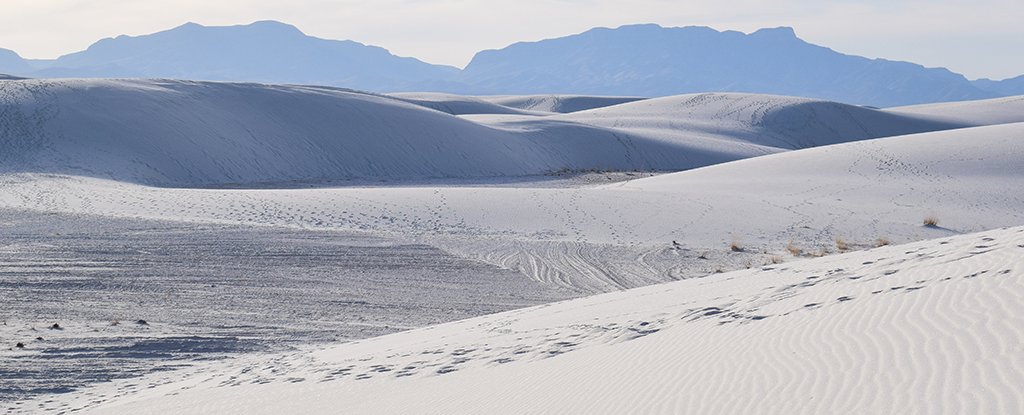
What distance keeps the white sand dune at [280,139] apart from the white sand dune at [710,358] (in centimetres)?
2760

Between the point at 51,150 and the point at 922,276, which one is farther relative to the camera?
the point at 51,150

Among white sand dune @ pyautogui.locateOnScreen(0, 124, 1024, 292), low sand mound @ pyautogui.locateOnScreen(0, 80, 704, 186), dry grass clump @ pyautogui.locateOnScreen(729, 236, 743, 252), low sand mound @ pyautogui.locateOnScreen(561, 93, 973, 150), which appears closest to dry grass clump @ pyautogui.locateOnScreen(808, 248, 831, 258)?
white sand dune @ pyautogui.locateOnScreen(0, 124, 1024, 292)

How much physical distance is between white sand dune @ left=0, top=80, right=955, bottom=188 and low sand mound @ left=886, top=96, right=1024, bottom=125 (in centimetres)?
2170

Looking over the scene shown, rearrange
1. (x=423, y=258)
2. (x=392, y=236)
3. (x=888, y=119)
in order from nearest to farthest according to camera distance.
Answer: (x=423, y=258) < (x=392, y=236) < (x=888, y=119)

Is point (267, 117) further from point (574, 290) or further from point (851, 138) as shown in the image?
point (851, 138)

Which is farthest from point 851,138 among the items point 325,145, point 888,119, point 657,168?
point 325,145

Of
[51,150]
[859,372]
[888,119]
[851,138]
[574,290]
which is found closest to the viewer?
[859,372]

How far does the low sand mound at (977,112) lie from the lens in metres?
81.6

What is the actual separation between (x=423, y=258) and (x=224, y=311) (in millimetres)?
5186

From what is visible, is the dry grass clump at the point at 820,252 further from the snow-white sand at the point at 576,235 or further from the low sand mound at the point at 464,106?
the low sand mound at the point at 464,106

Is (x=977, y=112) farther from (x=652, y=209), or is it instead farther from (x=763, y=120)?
(x=652, y=209)

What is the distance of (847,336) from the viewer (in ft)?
21.4

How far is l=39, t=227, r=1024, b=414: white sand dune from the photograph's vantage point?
5.27 m

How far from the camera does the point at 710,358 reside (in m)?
6.77
